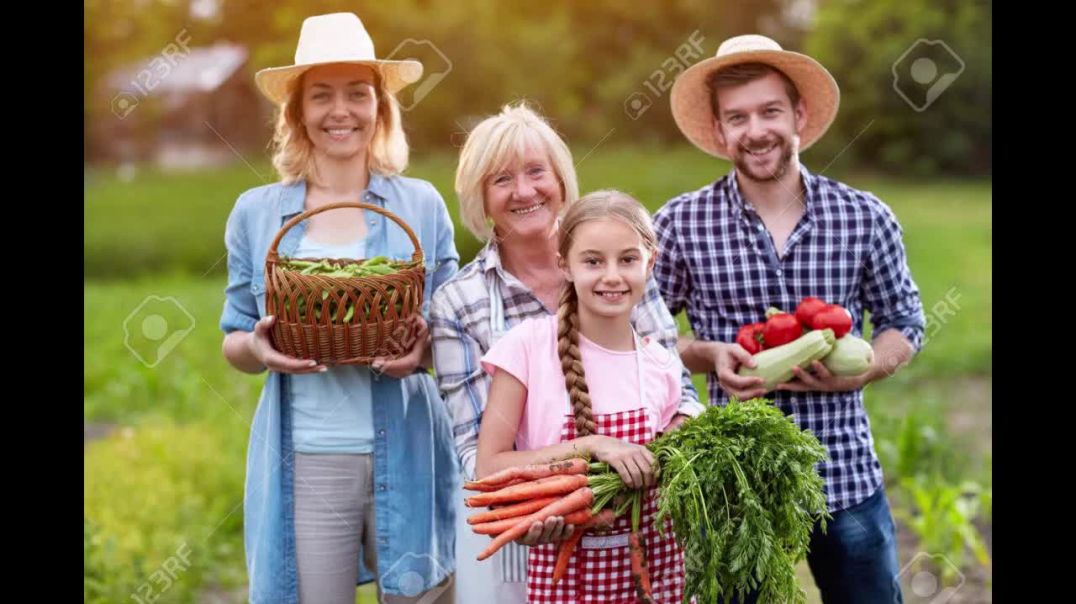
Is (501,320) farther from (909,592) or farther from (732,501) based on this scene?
(909,592)

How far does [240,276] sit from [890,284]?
1.87 meters

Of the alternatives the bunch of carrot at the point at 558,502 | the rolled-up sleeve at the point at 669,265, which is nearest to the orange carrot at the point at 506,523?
the bunch of carrot at the point at 558,502

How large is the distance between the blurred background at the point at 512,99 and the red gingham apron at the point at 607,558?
4.97 m

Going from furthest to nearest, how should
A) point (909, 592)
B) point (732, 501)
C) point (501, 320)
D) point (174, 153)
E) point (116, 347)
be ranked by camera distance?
point (174, 153) → point (116, 347) → point (909, 592) → point (501, 320) → point (732, 501)

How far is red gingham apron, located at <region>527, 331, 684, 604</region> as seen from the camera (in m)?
2.71

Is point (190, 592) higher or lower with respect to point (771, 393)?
lower

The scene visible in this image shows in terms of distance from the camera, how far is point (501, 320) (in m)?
2.91

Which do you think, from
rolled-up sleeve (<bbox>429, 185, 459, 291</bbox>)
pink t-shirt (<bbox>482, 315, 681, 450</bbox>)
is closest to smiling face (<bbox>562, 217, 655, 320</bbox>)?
pink t-shirt (<bbox>482, 315, 681, 450</bbox>)

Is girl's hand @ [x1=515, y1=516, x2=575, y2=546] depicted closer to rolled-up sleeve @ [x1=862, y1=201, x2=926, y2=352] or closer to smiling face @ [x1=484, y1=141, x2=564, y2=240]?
smiling face @ [x1=484, y1=141, x2=564, y2=240]

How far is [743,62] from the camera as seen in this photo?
3.25 meters

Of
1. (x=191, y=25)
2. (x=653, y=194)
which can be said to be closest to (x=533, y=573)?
(x=653, y=194)

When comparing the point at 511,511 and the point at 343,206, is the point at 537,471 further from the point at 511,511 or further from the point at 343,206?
the point at 343,206

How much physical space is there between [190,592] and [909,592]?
3.09 m

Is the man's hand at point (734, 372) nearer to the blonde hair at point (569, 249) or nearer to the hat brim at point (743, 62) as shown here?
the blonde hair at point (569, 249)
